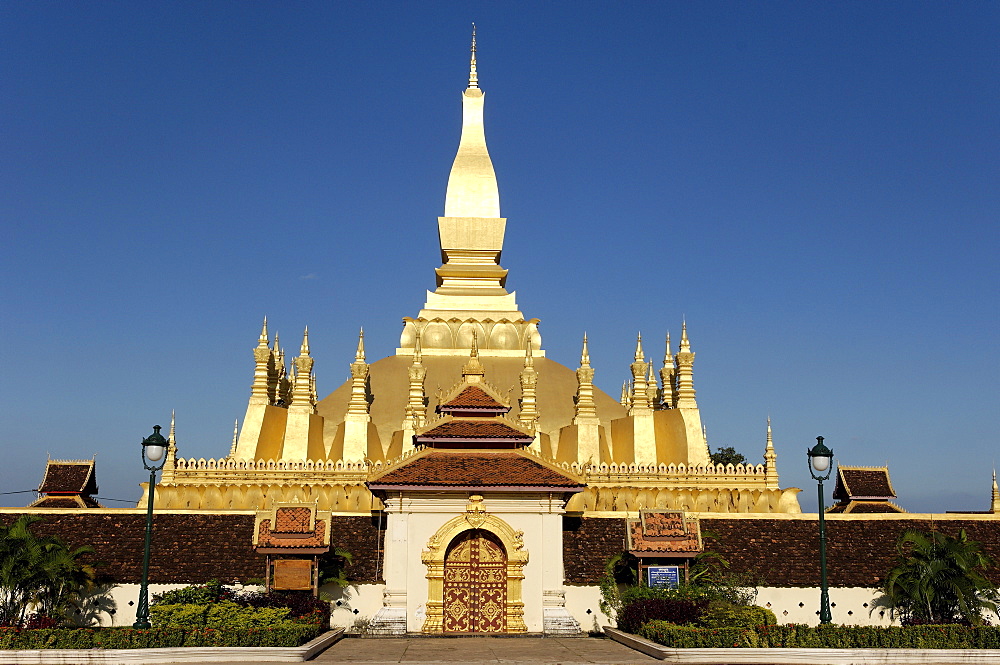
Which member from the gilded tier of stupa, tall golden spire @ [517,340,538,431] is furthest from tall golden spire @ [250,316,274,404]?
tall golden spire @ [517,340,538,431]

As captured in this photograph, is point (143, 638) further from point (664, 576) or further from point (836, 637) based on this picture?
point (836, 637)

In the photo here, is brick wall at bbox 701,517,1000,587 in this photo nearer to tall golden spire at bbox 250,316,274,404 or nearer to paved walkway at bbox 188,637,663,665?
paved walkway at bbox 188,637,663,665

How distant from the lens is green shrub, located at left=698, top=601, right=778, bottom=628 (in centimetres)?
2180

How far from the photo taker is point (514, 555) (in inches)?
972

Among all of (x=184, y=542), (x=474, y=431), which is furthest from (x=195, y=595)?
(x=474, y=431)

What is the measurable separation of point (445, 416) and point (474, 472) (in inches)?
133

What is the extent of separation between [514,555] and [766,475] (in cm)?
1333

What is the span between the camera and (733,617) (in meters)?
22.1

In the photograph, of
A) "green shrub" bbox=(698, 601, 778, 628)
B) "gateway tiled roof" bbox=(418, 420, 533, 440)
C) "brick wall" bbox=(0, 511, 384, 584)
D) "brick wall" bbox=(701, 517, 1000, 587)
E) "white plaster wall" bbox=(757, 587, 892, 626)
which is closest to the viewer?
"green shrub" bbox=(698, 601, 778, 628)

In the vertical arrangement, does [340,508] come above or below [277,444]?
below

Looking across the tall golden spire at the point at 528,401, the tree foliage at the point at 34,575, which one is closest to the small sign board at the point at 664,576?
the tall golden spire at the point at 528,401

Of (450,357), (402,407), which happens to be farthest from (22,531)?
(450,357)

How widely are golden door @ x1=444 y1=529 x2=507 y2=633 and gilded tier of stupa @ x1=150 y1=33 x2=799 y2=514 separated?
2588mm

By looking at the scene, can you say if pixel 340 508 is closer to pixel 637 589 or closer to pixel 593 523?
pixel 593 523
